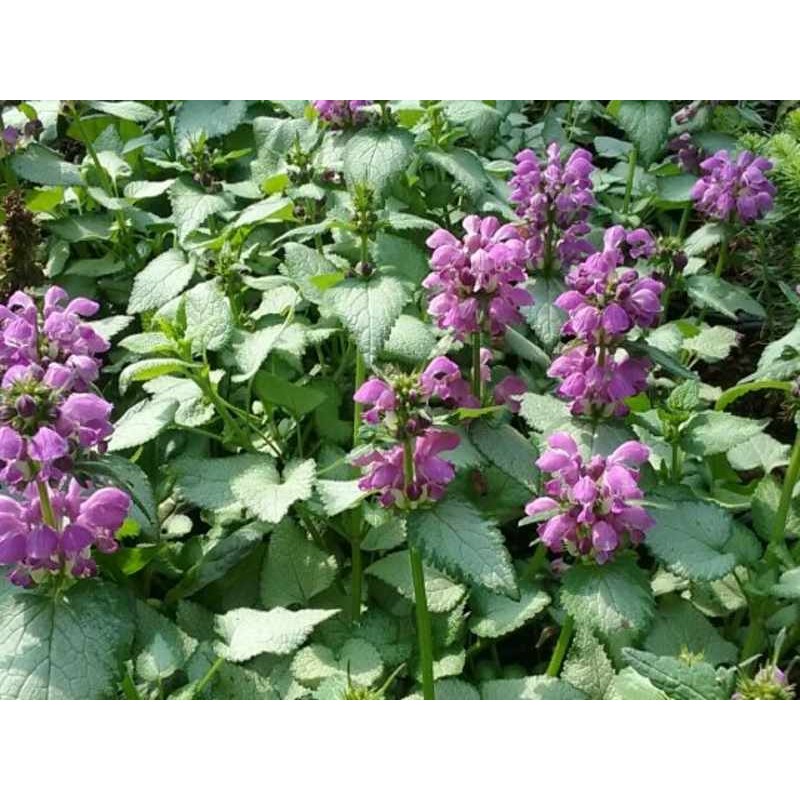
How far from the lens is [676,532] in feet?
5.79

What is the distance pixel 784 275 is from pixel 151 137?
1.83 metres

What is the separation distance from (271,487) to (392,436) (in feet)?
1.28

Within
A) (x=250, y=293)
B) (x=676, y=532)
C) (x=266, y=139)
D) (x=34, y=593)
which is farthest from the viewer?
(x=266, y=139)

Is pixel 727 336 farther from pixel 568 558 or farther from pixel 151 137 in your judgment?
pixel 151 137

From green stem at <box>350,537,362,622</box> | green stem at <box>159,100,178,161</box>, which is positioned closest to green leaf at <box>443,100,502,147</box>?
green stem at <box>159,100,178,161</box>

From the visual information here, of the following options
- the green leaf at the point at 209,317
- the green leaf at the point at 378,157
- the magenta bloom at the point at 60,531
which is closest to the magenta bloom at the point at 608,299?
the green leaf at the point at 378,157

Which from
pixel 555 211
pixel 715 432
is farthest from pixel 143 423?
pixel 715 432

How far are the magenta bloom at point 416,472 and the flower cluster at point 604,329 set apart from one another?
0.26 m

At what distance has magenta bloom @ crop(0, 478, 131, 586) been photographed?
158 cm

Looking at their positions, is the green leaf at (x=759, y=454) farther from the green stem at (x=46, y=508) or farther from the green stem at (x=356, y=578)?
the green stem at (x=46, y=508)

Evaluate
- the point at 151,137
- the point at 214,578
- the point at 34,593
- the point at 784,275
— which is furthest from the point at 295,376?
the point at 784,275

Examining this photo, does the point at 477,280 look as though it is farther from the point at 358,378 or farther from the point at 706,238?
the point at 706,238

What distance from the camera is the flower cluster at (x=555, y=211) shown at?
2.22m

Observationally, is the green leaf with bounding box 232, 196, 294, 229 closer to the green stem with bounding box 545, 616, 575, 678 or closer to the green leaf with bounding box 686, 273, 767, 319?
the green leaf with bounding box 686, 273, 767, 319
